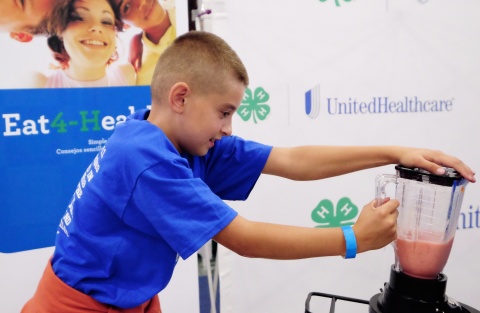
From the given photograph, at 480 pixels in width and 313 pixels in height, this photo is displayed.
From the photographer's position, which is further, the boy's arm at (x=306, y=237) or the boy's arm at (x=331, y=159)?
the boy's arm at (x=331, y=159)

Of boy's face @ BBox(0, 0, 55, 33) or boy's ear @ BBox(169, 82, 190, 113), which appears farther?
boy's face @ BBox(0, 0, 55, 33)

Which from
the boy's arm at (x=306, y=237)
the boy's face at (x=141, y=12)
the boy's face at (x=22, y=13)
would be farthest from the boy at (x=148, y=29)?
the boy's arm at (x=306, y=237)

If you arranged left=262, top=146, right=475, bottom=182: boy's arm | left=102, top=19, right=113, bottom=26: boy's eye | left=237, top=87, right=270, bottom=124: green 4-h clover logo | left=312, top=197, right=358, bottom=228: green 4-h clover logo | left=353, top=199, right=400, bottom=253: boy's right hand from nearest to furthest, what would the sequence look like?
left=353, top=199, right=400, bottom=253: boy's right hand, left=262, top=146, right=475, bottom=182: boy's arm, left=102, top=19, right=113, bottom=26: boy's eye, left=237, top=87, right=270, bottom=124: green 4-h clover logo, left=312, top=197, right=358, bottom=228: green 4-h clover logo

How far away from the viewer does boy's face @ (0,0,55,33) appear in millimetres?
1367

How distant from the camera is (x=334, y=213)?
177cm

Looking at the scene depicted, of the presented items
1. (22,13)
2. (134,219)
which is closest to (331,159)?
(134,219)

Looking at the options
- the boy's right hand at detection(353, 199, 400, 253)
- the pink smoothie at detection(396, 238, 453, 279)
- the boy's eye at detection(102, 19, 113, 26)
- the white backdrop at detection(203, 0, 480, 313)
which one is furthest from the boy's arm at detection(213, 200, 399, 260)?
the boy's eye at detection(102, 19, 113, 26)

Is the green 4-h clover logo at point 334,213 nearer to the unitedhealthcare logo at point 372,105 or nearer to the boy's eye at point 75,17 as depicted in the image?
the unitedhealthcare logo at point 372,105

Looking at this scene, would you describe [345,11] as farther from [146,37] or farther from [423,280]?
[423,280]

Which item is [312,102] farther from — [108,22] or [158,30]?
[108,22]

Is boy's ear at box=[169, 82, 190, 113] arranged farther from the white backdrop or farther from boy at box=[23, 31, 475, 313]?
the white backdrop

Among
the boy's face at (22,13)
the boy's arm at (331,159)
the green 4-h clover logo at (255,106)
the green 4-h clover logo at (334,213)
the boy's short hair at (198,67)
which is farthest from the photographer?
the green 4-h clover logo at (334,213)

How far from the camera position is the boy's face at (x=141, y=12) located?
151cm

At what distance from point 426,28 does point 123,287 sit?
1455 mm
